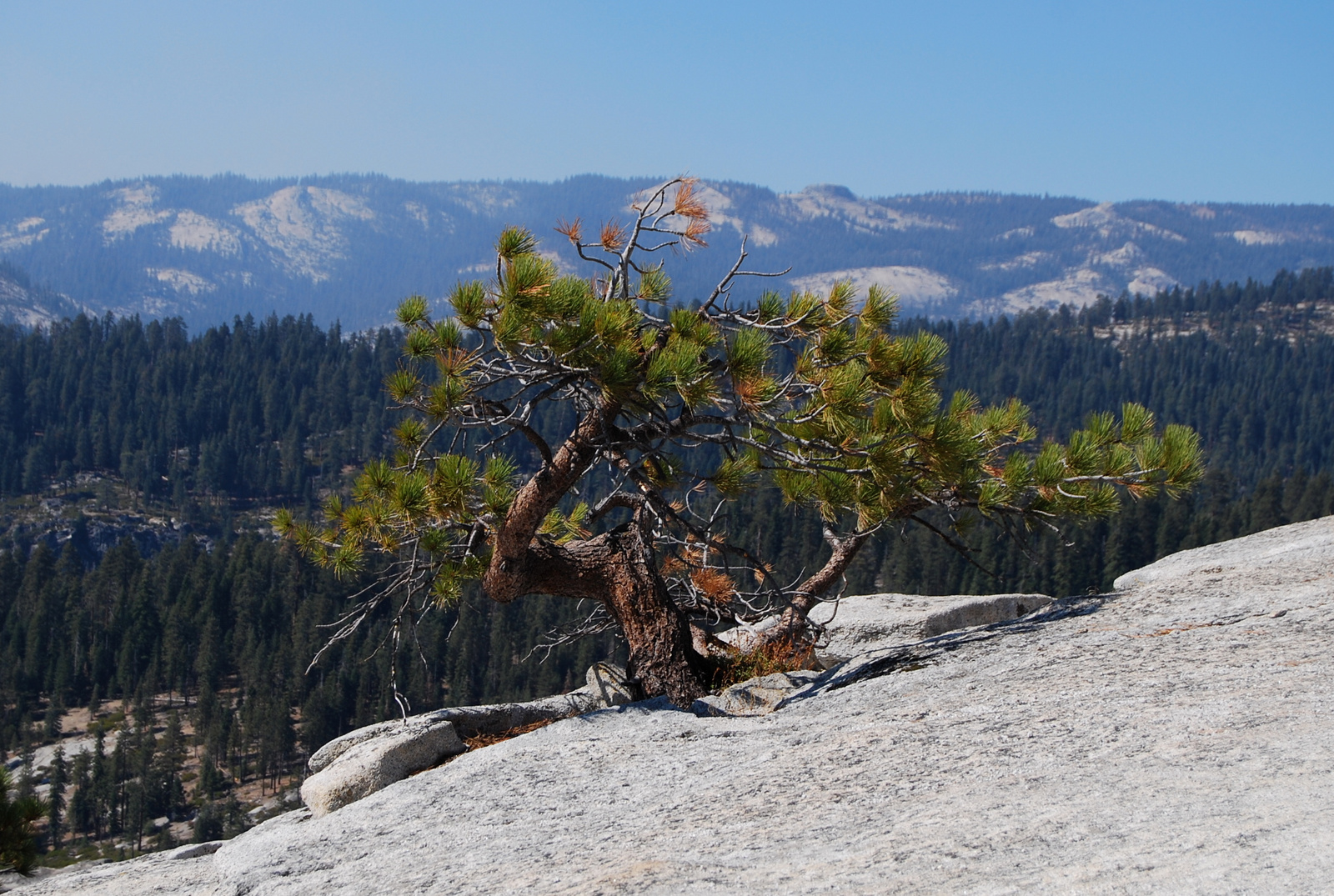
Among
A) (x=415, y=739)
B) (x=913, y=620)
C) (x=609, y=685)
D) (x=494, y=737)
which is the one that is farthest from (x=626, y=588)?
(x=913, y=620)

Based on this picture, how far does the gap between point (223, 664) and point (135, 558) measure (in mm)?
20817

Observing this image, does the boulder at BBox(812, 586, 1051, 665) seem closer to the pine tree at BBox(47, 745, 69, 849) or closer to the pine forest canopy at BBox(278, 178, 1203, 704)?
the pine forest canopy at BBox(278, 178, 1203, 704)

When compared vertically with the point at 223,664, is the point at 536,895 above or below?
above

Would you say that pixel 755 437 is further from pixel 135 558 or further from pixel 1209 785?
pixel 135 558

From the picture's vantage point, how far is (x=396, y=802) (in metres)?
7.64

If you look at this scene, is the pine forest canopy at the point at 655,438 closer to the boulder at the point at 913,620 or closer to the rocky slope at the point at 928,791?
the rocky slope at the point at 928,791

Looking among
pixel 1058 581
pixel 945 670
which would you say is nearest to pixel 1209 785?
pixel 945 670

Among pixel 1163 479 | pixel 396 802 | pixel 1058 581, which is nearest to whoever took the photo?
pixel 396 802

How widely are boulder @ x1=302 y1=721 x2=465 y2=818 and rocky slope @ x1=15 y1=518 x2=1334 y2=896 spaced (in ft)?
0.97

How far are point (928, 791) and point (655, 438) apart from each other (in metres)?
4.48

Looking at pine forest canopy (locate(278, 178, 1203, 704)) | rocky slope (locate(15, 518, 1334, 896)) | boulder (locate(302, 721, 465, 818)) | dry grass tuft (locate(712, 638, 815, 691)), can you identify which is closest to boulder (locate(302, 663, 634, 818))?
boulder (locate(302, 721, 465, 818))

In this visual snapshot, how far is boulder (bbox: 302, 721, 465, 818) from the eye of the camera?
873 cm

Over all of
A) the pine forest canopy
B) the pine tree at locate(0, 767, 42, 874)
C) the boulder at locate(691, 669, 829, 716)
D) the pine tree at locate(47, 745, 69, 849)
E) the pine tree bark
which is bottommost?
the pine tree at locate(47, 745, 69, 849)

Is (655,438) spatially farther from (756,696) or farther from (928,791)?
(928,791)
